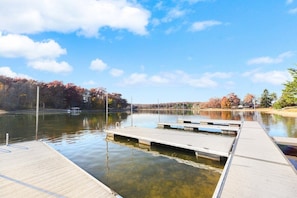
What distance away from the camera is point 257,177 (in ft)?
11.2

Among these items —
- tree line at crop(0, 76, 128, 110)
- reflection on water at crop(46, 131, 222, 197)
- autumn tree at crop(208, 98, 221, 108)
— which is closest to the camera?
reflection on water at crop(46, 131, 222, 197)

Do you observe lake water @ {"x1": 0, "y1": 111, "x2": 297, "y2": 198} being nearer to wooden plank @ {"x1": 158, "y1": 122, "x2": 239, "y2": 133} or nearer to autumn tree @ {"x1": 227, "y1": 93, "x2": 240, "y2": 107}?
wooden plank @ {"x1": 158, "y1": 122, "x2": 239, "y2": 133}

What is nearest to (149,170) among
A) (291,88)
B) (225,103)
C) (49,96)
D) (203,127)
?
(203,127)

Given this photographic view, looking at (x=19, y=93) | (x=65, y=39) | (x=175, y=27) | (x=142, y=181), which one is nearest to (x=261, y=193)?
(x=142, y=181)

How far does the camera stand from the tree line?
39969 millimetres

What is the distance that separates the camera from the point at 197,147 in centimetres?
626

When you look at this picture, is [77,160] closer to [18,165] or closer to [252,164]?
[18,165]

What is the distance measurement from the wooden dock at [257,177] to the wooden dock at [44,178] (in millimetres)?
2119

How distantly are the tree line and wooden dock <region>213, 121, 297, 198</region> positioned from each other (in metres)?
41.7

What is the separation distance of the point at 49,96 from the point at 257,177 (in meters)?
52.9

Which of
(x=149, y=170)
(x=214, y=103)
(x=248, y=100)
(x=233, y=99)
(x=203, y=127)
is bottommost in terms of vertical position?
(x=149, y=170)

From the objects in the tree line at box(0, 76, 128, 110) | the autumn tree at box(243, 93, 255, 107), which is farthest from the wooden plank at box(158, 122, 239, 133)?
the autumn tree at box(243, 93, 255, 107)

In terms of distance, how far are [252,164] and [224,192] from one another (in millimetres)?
1885

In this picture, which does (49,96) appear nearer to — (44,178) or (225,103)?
(44,178)
